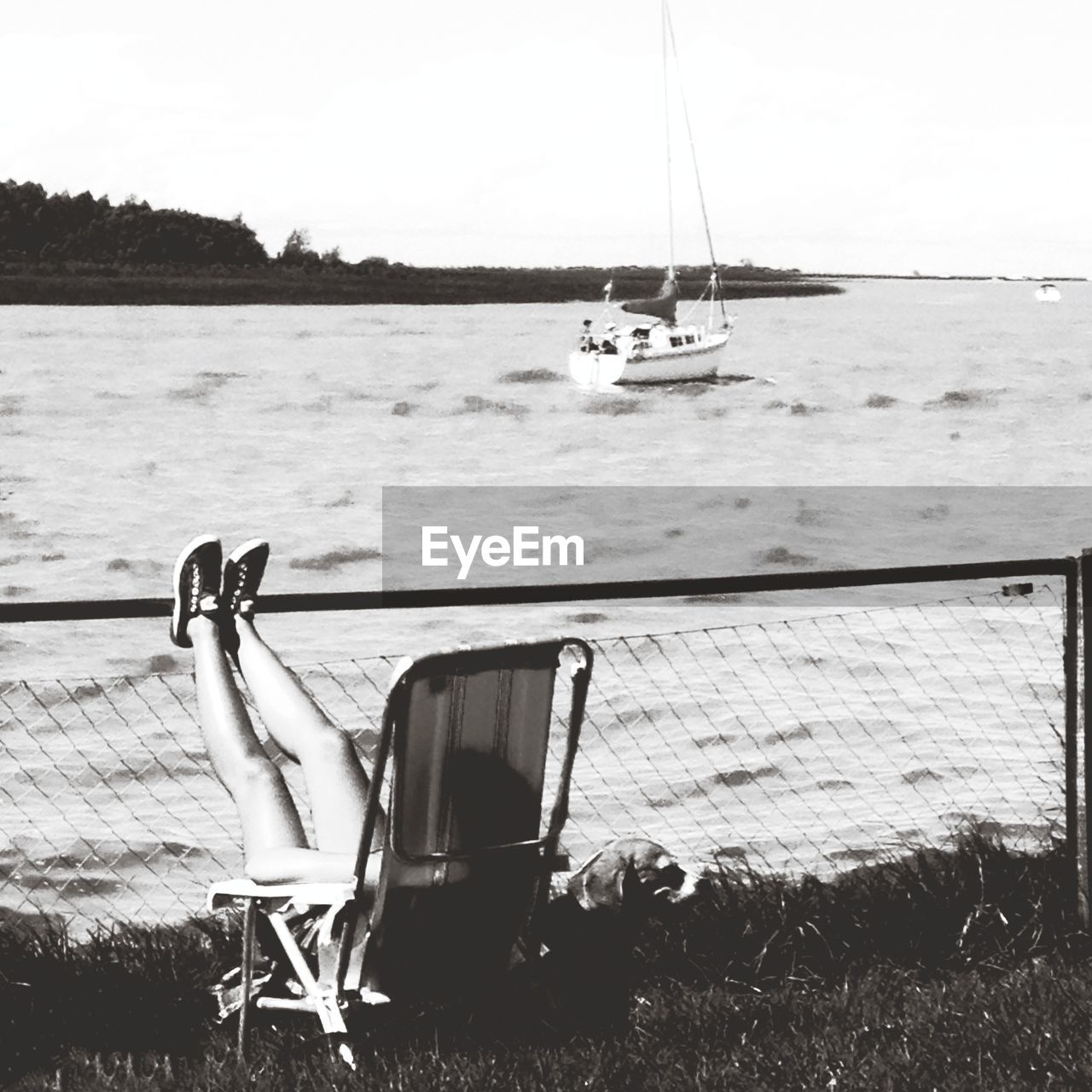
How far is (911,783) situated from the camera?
554 inches

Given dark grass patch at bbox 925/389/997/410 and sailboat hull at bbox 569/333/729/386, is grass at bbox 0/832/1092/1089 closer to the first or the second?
sailboat hull at bbox 569/333/729/386

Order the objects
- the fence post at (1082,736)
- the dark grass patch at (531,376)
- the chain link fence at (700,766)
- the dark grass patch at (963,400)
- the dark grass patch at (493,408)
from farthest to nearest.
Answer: the dark grass patch at (531,376), the dark grass patch at (963,400), the dark grass patch at (493,408), the chain link fence at (700,766), the fence post at (1082,736)

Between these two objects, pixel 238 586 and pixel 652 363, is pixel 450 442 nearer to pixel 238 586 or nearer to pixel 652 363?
pixel 652 363

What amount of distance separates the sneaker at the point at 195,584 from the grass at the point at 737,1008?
2.51ft

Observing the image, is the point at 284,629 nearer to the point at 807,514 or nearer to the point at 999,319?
the point at 807,514

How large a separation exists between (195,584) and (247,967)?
1.22 meters

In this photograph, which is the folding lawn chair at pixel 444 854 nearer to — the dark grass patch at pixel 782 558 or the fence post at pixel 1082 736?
the fence post at pixel 1082 736

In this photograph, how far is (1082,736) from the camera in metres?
4.98

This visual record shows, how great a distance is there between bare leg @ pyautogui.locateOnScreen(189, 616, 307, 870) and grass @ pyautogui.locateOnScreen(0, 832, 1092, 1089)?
0.44 meters

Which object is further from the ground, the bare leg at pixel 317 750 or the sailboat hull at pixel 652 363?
the bare leg at pixel 317 750

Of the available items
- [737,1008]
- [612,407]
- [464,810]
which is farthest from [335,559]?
[464,810]

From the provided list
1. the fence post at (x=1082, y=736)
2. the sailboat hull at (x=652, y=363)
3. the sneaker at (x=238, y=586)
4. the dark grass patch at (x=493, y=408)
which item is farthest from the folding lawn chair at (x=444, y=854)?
the dark grass patch at (x=493, y=408)

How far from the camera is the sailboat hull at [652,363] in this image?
70.5 m

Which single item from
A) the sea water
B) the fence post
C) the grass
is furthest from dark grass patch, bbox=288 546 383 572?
the fence post
